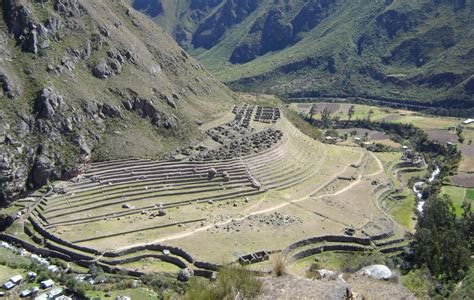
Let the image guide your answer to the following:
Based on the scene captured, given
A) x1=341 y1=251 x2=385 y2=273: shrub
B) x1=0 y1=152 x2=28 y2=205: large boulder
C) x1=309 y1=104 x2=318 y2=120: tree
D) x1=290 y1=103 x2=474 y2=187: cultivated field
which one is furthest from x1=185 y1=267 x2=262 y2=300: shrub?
x1=309 y1=104 x2=318 y2=120: tree

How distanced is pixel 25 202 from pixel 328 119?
295ft

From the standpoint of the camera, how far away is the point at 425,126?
424ft

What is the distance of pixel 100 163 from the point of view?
68.6 m

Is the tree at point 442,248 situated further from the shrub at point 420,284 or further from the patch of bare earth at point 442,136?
the patch of bare earth at point 442,136

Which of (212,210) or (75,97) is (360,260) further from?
(75,97)

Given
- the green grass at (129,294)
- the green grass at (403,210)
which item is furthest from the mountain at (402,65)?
the green grass at (129,294)

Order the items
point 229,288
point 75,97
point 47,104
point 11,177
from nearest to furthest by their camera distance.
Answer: point 229,288, point 11,177, point 47,104, point 75,97

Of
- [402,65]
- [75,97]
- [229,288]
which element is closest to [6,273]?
[75,97]

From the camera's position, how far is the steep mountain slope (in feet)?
213

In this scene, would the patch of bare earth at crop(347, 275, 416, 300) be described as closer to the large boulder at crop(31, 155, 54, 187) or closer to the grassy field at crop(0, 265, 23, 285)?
the grassy field at crop(0, 265, 23, 285)

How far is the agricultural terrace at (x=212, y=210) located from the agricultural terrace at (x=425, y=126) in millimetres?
18686

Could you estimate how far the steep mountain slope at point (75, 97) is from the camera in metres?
64.9

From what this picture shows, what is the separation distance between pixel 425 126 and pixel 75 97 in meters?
88.4

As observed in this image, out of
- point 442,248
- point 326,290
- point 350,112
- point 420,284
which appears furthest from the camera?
point 350,112
